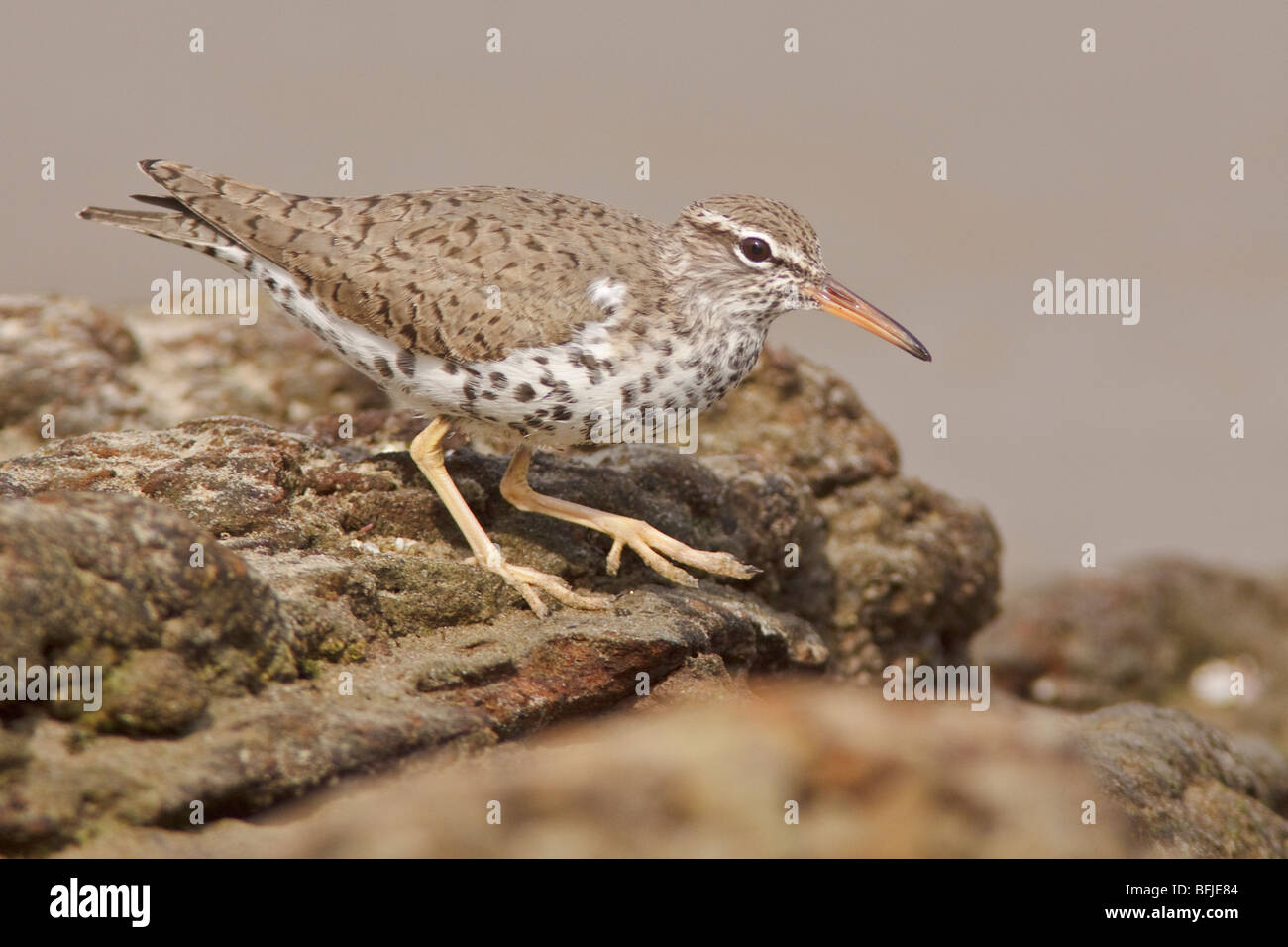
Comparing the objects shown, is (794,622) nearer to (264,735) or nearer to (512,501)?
(512,501)

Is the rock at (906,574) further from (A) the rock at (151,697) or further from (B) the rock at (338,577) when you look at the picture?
(A) the rock at (151,697)

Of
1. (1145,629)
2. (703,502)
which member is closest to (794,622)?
(703,502)
